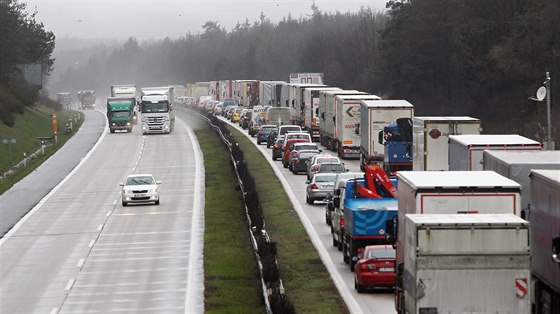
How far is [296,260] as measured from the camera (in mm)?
33969

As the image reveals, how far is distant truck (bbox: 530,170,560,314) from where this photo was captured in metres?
20.1

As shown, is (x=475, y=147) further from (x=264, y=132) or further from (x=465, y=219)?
(x=264, y=132)

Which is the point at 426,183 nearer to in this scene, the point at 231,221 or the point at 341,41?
the point at 231,221

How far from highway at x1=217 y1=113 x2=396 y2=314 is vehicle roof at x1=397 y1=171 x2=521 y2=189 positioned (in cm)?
350

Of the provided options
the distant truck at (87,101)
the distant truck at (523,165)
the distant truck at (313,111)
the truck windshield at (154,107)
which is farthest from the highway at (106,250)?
the distant truck at (87,101)

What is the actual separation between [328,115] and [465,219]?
5960 centimetres

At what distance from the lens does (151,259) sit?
35438 mm

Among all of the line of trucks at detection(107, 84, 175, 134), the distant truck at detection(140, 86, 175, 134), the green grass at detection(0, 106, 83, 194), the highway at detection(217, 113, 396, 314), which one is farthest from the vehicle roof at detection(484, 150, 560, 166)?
the line of trucks at detection(107, 84, 175, 134)

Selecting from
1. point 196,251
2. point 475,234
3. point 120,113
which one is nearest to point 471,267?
point 475,234

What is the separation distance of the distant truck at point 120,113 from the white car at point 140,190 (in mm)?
49968

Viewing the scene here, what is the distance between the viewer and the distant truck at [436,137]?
Result: 43.8 meters

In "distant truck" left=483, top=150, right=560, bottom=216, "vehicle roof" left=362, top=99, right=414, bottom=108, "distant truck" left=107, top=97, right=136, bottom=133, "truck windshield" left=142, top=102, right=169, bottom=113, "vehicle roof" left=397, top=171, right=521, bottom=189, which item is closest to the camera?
"vehicle roof" left=397, top=171, right=521, bottom=189

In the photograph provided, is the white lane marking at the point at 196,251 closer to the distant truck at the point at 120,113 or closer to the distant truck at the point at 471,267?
the distant truck at the point at 471,267

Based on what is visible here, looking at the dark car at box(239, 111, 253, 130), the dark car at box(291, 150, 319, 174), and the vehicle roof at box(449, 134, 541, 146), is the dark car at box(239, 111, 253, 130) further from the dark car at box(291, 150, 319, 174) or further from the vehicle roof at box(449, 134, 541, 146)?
the vehicle roof at box(449, 134, 541, 146)
